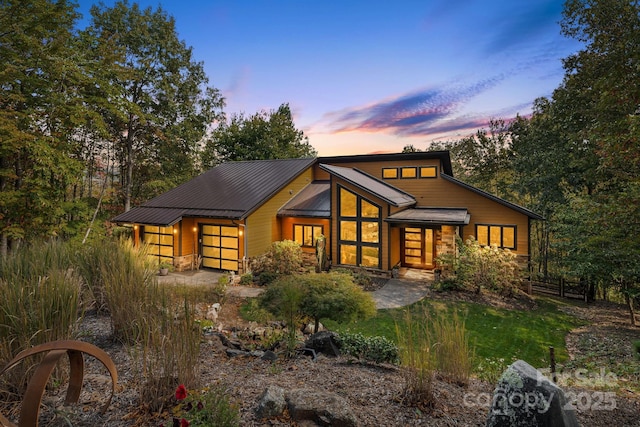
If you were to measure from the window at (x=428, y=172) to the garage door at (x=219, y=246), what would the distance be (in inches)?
397

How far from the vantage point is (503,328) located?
849cm

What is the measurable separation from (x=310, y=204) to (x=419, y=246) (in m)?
5.93

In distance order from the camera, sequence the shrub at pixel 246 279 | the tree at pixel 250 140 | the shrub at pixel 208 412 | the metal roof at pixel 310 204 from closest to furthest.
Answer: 1. the shrub at pixel 208 412
2. the shrub at pixel 246 279
3. the metal roof at pixel 310 204
4. the tree at pixel 250 140

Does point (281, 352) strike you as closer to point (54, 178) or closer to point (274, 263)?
point (274, 263)

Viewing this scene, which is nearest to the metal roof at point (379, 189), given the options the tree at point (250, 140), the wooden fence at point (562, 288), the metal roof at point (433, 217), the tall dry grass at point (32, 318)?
the metal roof at point (433, 217)

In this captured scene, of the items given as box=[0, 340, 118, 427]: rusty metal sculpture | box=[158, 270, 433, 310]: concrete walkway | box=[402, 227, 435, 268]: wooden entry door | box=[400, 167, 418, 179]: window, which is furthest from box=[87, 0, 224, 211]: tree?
box=[0, 340, 118, 427]: rusty metal sculpture

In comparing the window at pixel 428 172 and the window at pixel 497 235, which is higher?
the window at pixel 428 172

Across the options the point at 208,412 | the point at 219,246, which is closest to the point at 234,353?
the point at 208,412

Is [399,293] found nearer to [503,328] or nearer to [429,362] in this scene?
[503,328]

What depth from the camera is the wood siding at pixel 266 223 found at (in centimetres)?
1383

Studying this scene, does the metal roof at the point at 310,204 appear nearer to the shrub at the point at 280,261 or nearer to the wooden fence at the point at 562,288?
the shrub at the point at 280,261

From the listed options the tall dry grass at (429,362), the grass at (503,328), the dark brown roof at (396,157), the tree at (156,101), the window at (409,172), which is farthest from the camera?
the tree at (156,101)

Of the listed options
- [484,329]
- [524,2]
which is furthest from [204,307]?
[524,2]

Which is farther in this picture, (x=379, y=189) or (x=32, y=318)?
(x=379, y=189)
